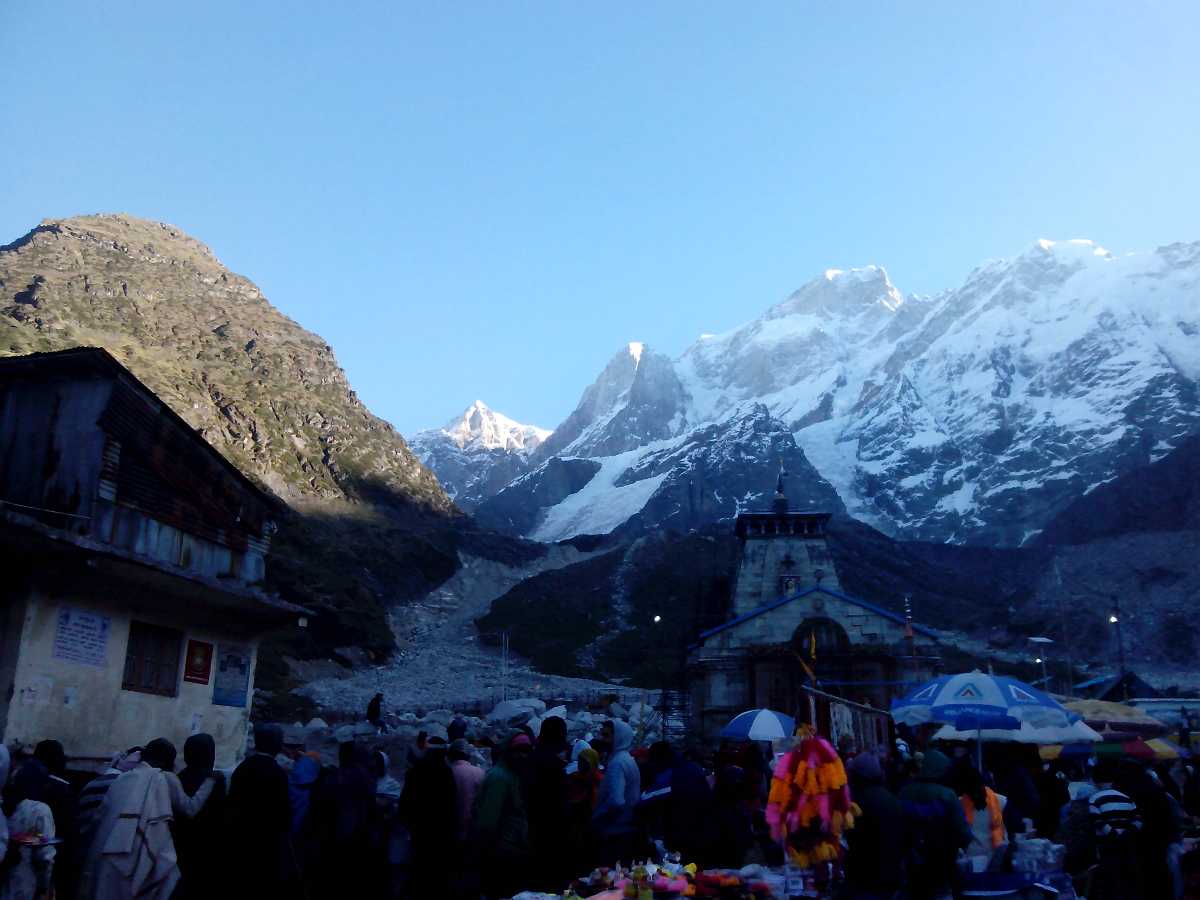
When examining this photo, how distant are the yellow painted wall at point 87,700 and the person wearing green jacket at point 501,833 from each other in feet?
26.4

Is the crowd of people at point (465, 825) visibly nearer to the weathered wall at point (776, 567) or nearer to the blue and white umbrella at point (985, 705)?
the blue and white umbrella at point (985, 705)

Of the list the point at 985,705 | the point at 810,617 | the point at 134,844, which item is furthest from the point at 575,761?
the point at 810,617

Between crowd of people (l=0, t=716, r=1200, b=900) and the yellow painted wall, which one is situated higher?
the yellow painted wall

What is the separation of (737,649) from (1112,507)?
309 ft

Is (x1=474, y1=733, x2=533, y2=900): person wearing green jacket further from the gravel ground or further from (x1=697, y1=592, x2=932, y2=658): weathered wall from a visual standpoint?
the gravel ground

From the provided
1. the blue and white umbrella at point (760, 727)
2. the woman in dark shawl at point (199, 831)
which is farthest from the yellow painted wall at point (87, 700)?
the blue and white umbrella at point (760, 727)

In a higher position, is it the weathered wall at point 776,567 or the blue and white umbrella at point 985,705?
the weathered wall at point 776,567

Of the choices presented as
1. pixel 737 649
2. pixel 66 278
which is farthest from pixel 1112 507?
pixel 66 278

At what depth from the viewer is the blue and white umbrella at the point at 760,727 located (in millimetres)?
17391

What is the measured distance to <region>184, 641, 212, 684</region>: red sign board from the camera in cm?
1714

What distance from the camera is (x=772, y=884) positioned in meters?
8.02

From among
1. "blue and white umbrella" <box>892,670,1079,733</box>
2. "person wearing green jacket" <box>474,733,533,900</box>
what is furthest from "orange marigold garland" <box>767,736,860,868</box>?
"blue and white umbrella" <box>892,670,1079,733</box>

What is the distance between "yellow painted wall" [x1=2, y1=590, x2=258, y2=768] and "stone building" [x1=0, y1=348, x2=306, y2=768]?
0.08 feet

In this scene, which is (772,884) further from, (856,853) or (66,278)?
(66,278)
